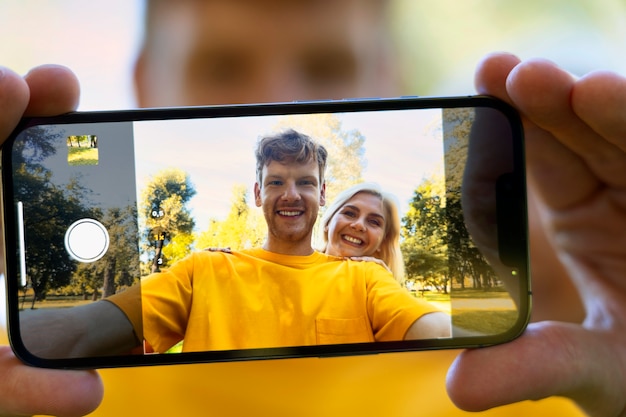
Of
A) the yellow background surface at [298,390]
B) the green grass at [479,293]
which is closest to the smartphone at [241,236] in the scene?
the green grass at [479,293]

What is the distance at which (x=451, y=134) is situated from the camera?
382mm

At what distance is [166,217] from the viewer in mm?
376

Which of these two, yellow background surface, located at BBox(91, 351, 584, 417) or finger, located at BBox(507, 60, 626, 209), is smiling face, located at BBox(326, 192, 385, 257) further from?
yellow background surface, located at BBox(91, 351, 584, 417)

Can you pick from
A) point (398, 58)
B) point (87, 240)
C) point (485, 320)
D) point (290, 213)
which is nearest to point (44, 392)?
point (87, 240)

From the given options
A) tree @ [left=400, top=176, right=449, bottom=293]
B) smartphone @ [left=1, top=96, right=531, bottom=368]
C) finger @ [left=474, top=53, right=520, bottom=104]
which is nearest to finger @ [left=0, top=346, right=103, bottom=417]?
smartphone @ [left=1, top=96, right=531, bottom=368]

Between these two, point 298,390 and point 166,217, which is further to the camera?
point 298,390

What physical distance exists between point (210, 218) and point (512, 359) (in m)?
0.25

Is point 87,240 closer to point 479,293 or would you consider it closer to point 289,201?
point 289,201

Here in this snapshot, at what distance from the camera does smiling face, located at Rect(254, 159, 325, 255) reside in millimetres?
375

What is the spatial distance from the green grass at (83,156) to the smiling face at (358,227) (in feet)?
0.63

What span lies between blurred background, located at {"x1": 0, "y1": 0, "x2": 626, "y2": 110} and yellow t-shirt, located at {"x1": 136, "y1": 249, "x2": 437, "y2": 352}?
1.79ft

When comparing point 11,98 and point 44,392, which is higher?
point 11,98

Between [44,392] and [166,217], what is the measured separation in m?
0.15

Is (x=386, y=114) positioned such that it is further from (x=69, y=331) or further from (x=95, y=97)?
(x=95, y=97)
